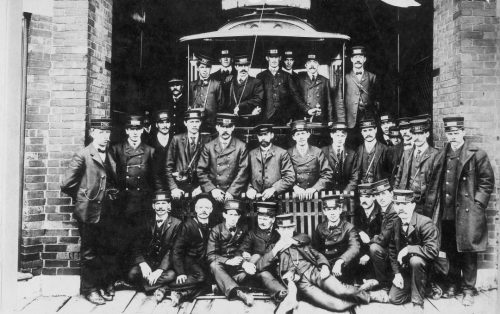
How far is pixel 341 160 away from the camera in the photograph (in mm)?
5539

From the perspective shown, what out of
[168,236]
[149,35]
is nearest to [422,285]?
[168,236]

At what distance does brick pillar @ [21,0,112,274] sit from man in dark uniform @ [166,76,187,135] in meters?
0.91

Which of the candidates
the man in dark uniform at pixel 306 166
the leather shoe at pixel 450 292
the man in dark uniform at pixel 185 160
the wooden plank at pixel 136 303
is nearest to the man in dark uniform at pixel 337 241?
the man in dark uniform at pixel 306 166

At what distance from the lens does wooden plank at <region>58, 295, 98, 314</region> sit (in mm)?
5176

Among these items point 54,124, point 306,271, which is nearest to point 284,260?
point 306,271

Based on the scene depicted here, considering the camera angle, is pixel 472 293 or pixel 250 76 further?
pixel 250 76

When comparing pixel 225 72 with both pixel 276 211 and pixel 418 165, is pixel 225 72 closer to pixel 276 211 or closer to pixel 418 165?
pixel 276 211

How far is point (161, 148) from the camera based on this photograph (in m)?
5.49

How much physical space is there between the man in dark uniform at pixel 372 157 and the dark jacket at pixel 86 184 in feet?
9.44

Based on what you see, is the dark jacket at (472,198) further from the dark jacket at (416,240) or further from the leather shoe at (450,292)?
the leather shoe at (450,292)

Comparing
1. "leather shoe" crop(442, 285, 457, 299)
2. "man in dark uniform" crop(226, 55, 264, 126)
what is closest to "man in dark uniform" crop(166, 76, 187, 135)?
"man in dark uniform" crop(226, 55, 264, 126)

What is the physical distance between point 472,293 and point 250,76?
11.3ft

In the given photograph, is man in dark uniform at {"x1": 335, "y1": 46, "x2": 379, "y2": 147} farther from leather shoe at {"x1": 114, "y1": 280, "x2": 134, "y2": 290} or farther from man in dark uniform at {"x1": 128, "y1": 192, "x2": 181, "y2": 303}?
leather shoe at {"x1": 114, "y1": 280, "x2": 134, "y2": 290}

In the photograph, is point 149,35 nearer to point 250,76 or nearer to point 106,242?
point 250,76
